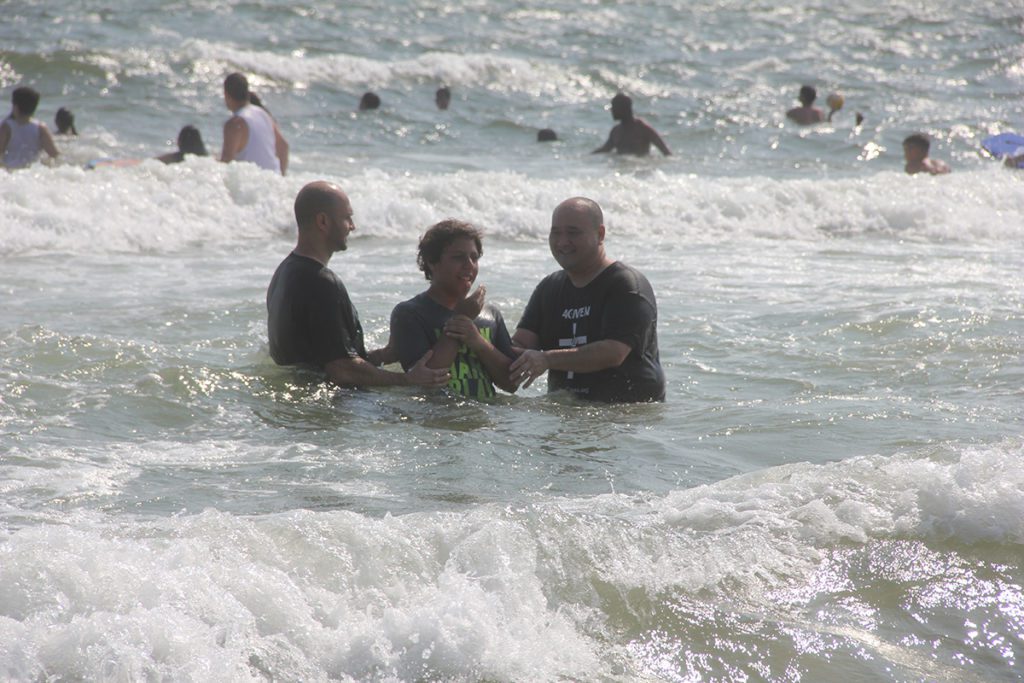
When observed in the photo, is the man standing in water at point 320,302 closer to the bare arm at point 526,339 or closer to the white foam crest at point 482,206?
the bare arm at point 526,339

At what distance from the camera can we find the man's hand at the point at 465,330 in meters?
6.13

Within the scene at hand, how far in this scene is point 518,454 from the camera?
580cm

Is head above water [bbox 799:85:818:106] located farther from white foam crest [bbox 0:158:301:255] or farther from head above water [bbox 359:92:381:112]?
white foam crest [bbox 0:158:301:255]

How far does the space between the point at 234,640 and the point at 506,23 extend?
27.2 metres

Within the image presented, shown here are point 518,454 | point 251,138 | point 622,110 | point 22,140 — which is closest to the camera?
point 518,454

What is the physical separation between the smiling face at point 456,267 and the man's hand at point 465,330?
26cm

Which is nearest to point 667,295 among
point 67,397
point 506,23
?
point 67,397

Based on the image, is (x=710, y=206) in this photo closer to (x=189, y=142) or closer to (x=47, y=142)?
(x=189, y=142)

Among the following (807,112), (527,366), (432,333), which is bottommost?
(527,366)

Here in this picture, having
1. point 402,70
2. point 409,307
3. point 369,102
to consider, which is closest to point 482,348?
point 409,307

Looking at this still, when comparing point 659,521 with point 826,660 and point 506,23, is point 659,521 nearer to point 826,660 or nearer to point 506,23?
point 826,660

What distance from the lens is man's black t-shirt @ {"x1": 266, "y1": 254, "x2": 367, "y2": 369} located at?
6.44 m

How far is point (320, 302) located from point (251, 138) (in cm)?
767

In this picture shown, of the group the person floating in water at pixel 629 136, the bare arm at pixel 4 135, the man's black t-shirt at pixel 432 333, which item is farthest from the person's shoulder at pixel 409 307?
the person floating in water at pixel 629 136
